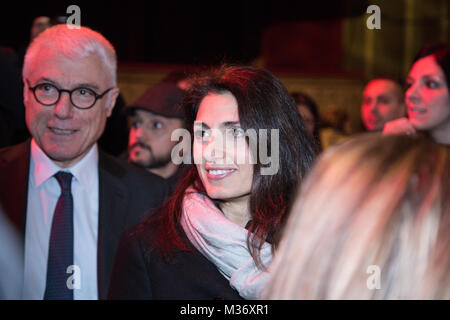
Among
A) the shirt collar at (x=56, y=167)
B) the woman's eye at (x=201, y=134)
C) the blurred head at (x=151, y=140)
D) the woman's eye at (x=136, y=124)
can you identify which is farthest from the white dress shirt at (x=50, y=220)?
the woman's eye at (x=136, y=124)

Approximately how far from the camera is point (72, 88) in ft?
7.42

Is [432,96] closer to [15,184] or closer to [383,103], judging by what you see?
[383,103]

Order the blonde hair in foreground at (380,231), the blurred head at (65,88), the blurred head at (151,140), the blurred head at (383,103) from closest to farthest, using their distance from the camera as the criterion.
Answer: the blonde hair in foreground at (380,231) → the blurred head at (65,88) → the blurred head at (151,140) → the blurred head at (383,103)

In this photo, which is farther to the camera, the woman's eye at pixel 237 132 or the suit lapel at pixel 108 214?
the suit lapel at pixel 108 214

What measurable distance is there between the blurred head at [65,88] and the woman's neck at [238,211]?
2.16ft

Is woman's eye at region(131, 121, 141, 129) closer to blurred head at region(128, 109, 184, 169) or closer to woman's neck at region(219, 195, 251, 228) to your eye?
blurred head at region(128, 109, 184, 169)

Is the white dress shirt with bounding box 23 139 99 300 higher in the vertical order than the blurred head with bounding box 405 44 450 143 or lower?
lower

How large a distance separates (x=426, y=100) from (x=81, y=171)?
→ 1700mm

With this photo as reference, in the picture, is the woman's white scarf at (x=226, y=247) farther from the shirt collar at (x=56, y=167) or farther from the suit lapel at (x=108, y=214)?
the shirt collar at (x=56, y=167)

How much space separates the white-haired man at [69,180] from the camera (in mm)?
2088

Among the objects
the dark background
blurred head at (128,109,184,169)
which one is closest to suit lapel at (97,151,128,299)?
blurred head at (128,109,184,169)

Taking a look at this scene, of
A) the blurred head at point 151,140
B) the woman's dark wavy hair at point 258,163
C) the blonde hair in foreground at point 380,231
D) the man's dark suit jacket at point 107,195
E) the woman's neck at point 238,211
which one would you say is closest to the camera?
the blonde hair in foreground at point 380,231

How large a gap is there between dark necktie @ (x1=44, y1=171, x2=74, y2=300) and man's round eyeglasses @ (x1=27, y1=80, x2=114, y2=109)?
29 cm

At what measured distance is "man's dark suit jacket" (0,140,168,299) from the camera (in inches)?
82.7
